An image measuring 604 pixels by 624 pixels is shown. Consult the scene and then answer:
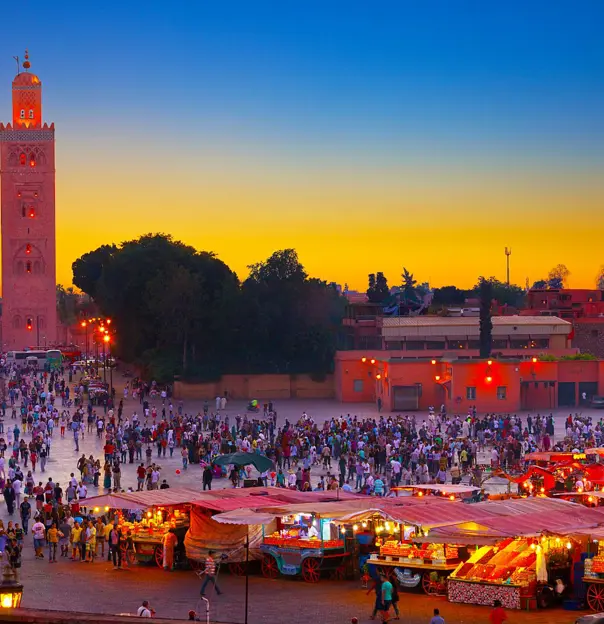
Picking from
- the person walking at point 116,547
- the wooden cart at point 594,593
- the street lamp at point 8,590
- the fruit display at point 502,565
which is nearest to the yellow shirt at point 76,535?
the person walking at point 116,547

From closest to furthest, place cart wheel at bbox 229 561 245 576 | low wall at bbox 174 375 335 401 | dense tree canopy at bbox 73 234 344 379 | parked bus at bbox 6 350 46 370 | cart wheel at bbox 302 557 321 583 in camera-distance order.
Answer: cart wheel at bbox 302 557 321 583 < cart wheel at bbox 229 561 245 576 < low wall at bbox 174 375 335 401 < dense tree canopy at bbox 73 234 344 379 < parked bus at bbox 6 350 46 370

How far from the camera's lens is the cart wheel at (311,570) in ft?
67.3

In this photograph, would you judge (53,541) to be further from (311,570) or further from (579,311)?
(579,311)

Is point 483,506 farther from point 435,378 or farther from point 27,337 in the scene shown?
point 27,337

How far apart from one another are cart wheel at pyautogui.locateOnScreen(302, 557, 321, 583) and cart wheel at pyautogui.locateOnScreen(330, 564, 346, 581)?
28 centimetres

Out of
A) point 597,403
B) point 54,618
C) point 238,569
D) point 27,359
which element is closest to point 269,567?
point 238,569

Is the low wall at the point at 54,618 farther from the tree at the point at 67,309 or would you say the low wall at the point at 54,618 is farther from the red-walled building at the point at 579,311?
the tree at the point at 67,309

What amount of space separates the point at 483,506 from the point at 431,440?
57.0ft

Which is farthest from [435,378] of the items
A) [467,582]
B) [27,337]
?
[27,337]

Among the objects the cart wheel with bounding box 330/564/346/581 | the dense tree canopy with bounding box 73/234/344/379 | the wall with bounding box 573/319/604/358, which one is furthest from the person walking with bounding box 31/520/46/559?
the wall with bounding box 573/319/604/358

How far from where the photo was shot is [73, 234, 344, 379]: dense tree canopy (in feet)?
195

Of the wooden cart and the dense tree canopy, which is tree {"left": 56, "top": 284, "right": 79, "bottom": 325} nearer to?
the dense tree canopy

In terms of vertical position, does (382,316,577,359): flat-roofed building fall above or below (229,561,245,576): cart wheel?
above

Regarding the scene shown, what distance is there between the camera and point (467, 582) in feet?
60.8
